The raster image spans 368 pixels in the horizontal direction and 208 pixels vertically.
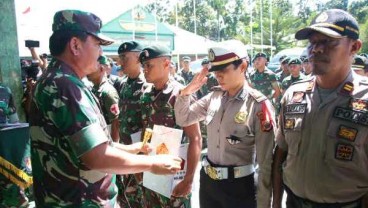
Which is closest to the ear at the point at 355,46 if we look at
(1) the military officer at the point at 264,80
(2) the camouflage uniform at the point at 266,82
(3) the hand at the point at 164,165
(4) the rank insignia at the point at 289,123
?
(4) the rank insignia at the point at 289,123

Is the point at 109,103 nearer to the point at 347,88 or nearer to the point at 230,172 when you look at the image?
the point at 230,172

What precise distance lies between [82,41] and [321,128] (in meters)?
1.42

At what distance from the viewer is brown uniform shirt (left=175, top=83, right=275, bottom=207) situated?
2.43 m

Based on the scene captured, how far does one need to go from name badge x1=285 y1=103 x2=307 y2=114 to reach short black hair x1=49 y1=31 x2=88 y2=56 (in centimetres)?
130

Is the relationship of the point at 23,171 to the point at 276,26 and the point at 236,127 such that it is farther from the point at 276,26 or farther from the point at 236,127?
the point at 276,26

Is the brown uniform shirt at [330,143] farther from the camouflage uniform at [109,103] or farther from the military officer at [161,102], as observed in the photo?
the camouflage uniform at [109,103]

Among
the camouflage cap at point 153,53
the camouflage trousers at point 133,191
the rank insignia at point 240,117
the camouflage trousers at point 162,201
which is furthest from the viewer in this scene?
the camouflage trousers at point 133,191

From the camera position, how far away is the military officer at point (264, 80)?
8.34 meters

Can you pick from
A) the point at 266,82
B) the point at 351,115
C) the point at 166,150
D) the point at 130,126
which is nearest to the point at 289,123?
the point at 351,115

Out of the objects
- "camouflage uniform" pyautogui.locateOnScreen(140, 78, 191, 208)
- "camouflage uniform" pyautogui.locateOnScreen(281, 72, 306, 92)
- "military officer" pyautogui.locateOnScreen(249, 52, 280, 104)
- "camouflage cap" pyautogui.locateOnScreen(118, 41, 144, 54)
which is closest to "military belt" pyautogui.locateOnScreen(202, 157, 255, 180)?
"camouflage uniform" pyautogui.locateOnScreen(140, 78, 191, 208)

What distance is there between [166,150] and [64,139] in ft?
3.57

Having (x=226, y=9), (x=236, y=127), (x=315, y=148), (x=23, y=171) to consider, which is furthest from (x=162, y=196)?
(x=226, y=9)

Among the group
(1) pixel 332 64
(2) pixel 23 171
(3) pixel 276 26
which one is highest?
(3) pixel 276 26

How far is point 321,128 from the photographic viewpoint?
2.03 meters
